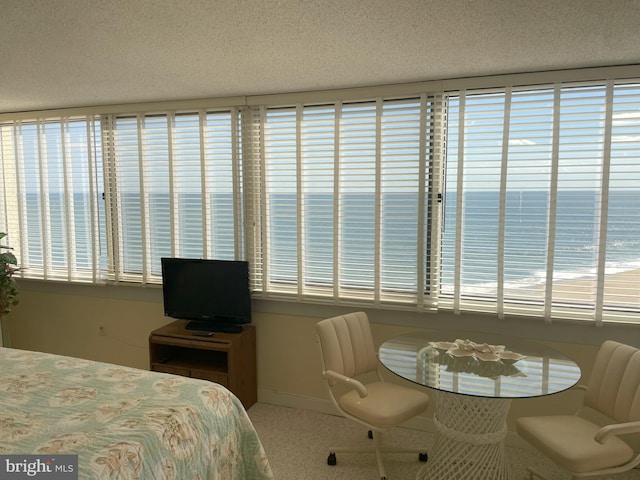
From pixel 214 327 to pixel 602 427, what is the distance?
107 inches

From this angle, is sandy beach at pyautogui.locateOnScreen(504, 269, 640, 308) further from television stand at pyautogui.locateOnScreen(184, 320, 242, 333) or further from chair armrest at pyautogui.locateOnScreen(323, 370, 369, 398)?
Result: television stand at pyautogui.locateOnScreen(184, 320, 242, 333)

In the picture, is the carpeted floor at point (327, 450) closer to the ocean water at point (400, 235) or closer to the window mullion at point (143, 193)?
the ocean water at point (400, 235)

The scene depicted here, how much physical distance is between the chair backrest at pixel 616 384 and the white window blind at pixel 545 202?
0.47 metres

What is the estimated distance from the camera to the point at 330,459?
2879 mm

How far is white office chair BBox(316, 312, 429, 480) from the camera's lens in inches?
101

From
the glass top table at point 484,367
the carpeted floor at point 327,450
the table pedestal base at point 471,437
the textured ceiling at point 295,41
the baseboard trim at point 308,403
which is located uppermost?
the textured ceiling at point 295,41

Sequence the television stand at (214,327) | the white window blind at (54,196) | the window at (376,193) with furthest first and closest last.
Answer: the white window blind at (54,196) < the television stand at (214,327) < the window at (376,193)

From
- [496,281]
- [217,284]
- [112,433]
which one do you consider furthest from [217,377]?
[496,281]

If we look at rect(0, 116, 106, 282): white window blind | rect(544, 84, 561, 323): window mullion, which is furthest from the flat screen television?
rect(544, 84, 561, 323): window mullion

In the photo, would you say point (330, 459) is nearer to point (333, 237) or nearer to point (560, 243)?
point (333, 237)

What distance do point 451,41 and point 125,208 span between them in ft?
10.5

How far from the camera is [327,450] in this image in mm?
3057

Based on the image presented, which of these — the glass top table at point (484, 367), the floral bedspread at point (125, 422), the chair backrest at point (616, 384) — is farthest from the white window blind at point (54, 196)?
the chair backrest at point (616, 384)

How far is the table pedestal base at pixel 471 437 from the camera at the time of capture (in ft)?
7.72
